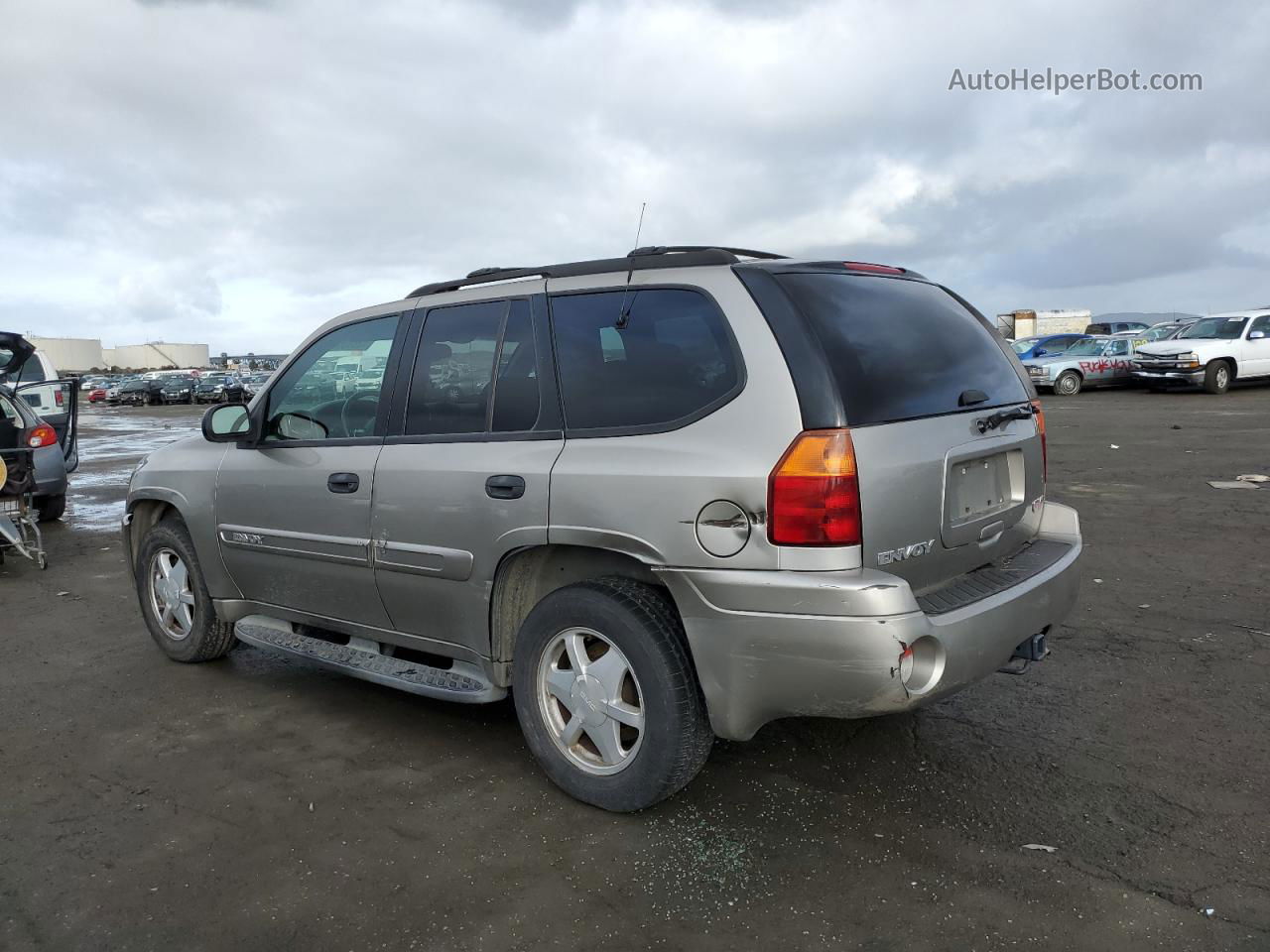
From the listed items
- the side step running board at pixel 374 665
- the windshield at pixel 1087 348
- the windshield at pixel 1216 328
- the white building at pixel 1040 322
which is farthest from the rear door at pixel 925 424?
the white building at pixel 1040 322

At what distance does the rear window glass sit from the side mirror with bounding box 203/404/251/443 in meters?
2.82

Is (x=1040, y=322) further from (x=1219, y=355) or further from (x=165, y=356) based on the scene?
(x=165, y=356)

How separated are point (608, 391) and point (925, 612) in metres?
1.27

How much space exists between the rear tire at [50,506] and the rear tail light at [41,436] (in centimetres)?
57

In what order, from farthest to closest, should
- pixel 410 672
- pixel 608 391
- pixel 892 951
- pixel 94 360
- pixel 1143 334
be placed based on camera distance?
pixel 94 360 → pixel 1143 334 → pixel 410 672 → pixel 608 391 → pixel 892 951

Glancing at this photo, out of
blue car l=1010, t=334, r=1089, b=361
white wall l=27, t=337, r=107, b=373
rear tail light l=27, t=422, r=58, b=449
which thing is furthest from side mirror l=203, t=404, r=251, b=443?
white wall l=27, t=337, r=107, b=373

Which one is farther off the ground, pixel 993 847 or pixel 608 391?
pixel 608 391

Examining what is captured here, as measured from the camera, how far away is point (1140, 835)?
3.05 meters

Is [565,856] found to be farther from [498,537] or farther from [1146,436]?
[1146,436]

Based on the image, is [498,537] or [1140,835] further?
[498,537]

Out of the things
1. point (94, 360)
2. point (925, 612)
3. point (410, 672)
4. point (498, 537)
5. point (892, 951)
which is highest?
point (94, 360)

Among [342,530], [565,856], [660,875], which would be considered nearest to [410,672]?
[342,530]

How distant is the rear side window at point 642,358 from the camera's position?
3.11 meters

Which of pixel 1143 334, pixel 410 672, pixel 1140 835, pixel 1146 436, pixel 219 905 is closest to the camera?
pixel 219 905
